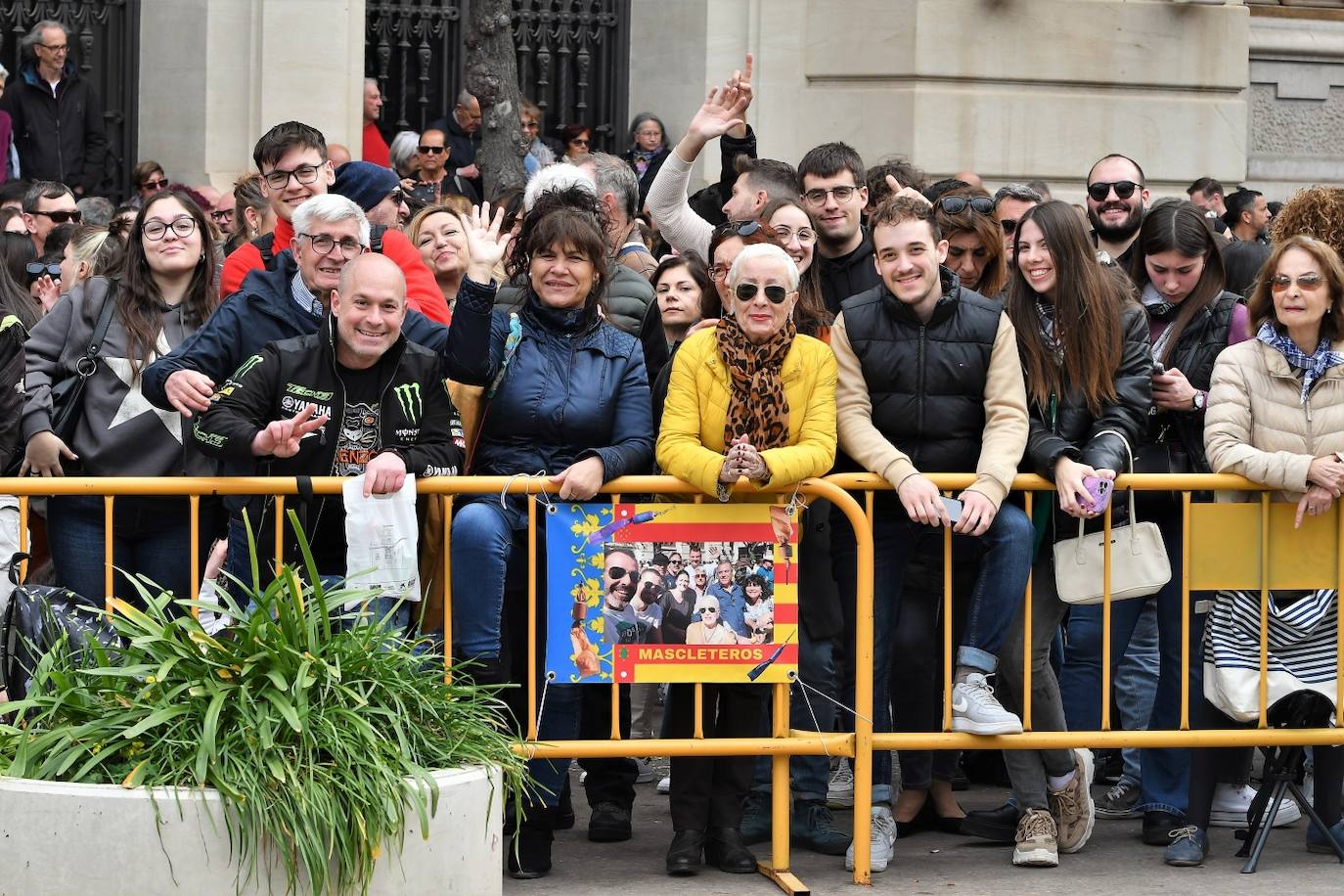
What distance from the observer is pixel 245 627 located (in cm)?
542

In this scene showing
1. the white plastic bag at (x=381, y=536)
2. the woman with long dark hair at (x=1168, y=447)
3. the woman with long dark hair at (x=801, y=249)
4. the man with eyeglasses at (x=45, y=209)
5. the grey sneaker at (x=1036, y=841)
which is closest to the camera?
the white plastic bag at (x=381, y=536)

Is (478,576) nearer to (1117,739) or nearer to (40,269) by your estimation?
(1117,739)

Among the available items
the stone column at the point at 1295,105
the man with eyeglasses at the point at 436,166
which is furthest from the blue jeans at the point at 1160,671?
the stone column at the point at 1295,105

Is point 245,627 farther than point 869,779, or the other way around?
point 869,779

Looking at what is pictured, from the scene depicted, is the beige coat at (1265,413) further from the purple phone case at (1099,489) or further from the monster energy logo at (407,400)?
the monster energy logo at (407,400)

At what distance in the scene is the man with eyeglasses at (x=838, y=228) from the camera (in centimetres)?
777

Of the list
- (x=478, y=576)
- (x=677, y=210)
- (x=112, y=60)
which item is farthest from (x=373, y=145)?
(x=478, y=576)

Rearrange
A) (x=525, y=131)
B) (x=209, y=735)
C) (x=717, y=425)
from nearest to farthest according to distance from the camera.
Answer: (x=209, y=735) → (x=717, y=425) → (x=525, y=131)

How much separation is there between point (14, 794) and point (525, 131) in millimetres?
8791

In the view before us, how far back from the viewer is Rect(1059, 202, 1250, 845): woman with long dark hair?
724cm

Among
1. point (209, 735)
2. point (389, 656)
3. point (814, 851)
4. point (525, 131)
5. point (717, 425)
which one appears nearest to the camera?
point (209, 735)

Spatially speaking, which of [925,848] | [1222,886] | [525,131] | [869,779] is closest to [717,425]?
[869,779]

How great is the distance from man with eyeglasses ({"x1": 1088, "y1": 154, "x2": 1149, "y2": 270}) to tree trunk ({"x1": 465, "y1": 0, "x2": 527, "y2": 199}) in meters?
5.04

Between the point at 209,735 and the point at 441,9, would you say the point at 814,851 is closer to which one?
the point at 209,735
